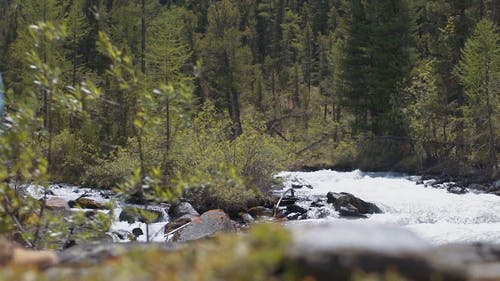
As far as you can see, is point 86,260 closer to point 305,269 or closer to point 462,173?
point 305,269

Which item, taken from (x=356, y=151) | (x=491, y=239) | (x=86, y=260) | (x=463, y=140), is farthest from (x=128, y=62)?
(x=356, y=151)

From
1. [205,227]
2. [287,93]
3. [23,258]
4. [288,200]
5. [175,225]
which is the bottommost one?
[288,200]

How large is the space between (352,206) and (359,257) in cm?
1591

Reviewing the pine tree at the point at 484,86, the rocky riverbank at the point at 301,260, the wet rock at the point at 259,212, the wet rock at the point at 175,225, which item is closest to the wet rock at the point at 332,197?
the wet rock at the point at 259,212

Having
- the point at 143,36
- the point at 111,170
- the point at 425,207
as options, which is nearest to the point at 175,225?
the point at 425,207

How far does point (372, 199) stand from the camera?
69.4 ft

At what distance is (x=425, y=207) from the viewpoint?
19.2 metres

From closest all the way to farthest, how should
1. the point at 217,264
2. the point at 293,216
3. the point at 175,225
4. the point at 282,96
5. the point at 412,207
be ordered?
1. the point at 217,264
2. the point at 175,225
3. the point at 293,216
4. the point at 412,207
5. the point at 282,96

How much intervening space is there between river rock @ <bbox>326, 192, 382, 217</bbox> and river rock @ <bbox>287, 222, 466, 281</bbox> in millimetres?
15194

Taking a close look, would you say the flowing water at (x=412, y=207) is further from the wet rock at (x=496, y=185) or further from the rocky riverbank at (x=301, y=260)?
the rocky riverbank at (x=301, y=260)

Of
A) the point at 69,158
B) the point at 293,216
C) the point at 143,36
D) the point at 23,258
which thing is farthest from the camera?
the point at 143,36

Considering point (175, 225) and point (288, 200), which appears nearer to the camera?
point (175, 225)

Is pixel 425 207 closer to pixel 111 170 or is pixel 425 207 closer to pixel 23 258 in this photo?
pixel 111 170

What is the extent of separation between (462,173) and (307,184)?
22.6ft
